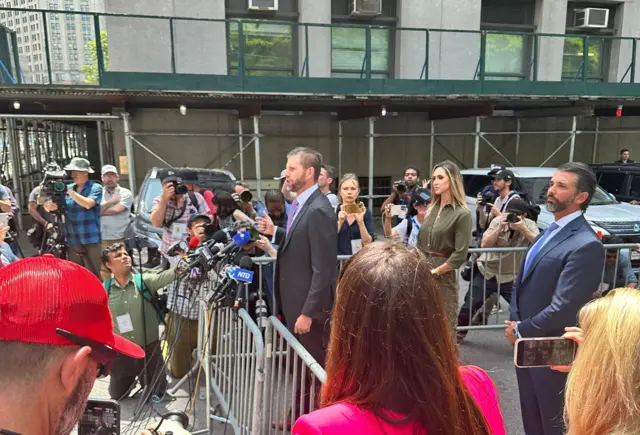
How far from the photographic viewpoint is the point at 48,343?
1.09 metres

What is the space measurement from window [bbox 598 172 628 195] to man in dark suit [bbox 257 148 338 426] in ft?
29.7

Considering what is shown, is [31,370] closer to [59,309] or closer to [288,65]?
[59,309]

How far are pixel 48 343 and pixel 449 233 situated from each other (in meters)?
3.49

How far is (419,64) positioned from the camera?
13641 millimetres

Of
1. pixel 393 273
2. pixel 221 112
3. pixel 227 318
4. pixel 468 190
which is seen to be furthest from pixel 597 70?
pixel 393 273

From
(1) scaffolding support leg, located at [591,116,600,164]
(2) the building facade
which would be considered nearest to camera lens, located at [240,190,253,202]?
(2) the building facade

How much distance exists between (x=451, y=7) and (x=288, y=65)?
528 centimetres

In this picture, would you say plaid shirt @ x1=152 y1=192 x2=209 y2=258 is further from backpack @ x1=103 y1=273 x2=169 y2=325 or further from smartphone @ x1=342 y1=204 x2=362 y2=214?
smartphone @ x1=342 y1=204 x2=362 y2=214

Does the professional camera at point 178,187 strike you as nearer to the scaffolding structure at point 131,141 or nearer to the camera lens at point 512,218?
the camera lens at point 512,218

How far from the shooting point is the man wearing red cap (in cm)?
105

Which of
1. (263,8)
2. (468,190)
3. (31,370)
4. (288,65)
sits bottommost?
(468,190)

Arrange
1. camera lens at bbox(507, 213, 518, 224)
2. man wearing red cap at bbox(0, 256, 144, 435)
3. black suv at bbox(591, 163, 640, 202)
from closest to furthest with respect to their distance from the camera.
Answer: man wearing red cap at bbox(0, 256, 144, 435) → camera lens at bbox(507, 213, 518, 224) → black suv at bbox(591, 163, 640, 202)

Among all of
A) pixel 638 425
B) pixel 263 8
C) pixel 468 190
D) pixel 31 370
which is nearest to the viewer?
pixel 31 370

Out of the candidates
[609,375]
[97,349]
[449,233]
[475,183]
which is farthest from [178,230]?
[475,183]
